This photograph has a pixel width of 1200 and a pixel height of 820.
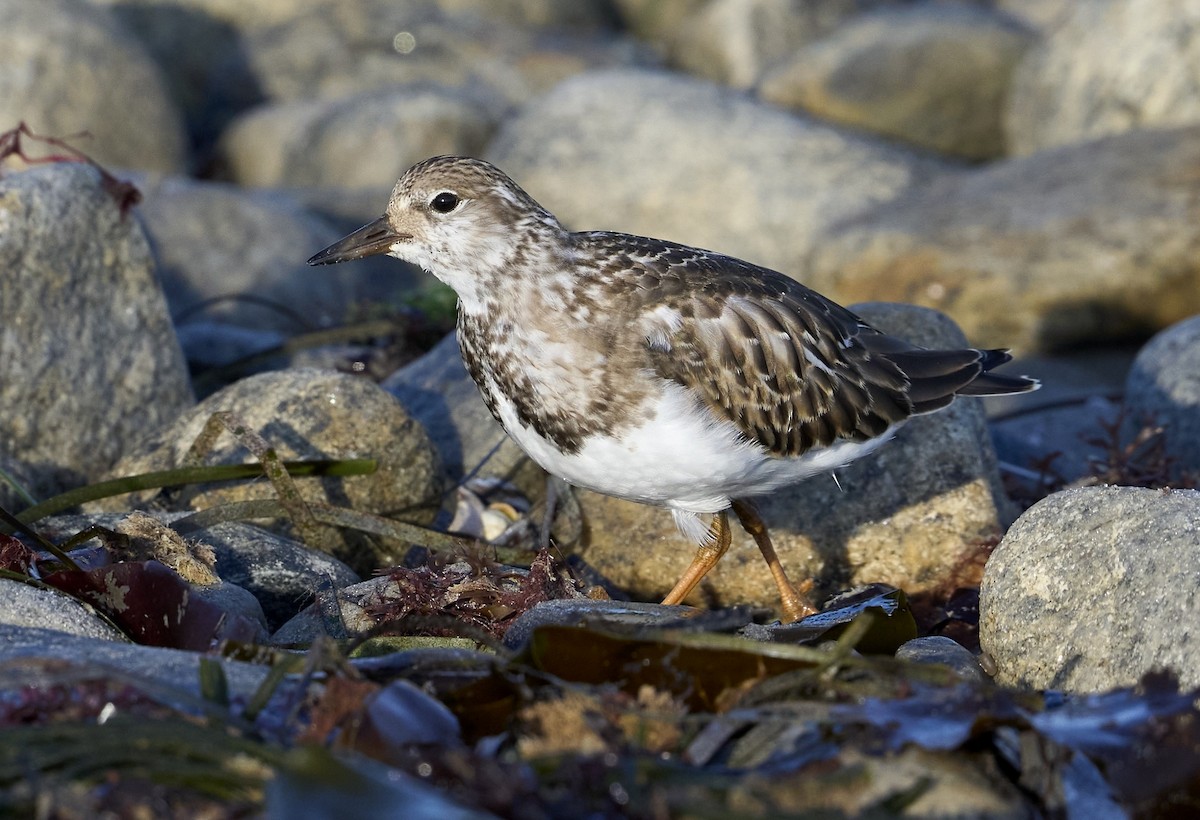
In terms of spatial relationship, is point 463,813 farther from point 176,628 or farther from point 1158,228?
point 1158,228

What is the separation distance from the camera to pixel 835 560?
535 cm

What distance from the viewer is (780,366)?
4668 mm

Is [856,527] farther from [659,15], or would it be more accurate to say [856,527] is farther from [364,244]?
[659,15]

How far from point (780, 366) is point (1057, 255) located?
172 inches

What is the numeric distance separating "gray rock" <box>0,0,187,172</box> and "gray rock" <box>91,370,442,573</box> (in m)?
6.62

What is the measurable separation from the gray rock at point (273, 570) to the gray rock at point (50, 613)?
0.72 m

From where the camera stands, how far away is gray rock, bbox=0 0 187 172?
1140cm

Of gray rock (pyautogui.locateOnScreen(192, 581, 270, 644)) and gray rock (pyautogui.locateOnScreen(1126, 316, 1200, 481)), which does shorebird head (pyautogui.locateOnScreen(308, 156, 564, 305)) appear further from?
gray rock (pyautogui.locateOnScreen(1126, 316, 1200, 481))

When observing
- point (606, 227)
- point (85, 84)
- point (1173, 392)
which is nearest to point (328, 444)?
point (1173, 392)

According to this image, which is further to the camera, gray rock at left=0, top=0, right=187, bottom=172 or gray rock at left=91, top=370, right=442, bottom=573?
gray rock at left=0, top=0, right=187, bottom=172

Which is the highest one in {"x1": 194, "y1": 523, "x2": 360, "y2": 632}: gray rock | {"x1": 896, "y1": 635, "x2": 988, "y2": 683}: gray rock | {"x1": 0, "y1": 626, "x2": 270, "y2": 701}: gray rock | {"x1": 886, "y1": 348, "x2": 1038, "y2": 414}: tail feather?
{"x1": 0, "y1": 626, "x2": 270, "y2": 701}: gray rock

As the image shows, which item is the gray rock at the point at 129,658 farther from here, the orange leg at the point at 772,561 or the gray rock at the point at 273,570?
the orange leg at the point at 772,561

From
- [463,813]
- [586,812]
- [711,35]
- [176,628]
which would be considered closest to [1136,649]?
[586,812]

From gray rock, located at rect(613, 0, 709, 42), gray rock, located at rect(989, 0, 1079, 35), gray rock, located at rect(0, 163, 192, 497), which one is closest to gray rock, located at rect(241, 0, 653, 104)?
gray rock, located at rect(613, 0, 709, 42)
